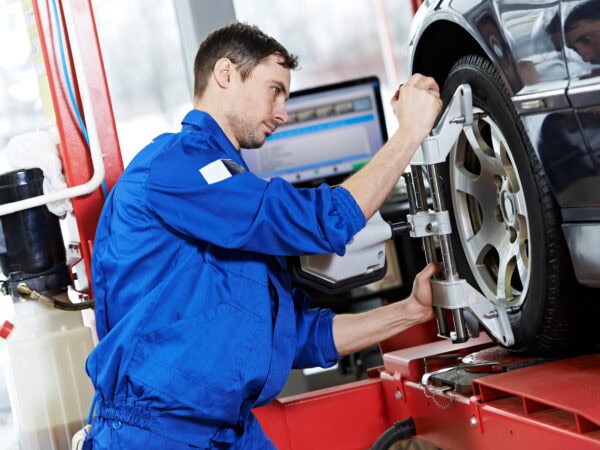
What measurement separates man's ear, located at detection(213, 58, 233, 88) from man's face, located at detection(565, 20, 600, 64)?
2.70 ft

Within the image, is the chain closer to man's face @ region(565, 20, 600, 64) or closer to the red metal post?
man's face @ region(565, 20, 600, 64)

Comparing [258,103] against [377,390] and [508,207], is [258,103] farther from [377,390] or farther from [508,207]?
[377,390]

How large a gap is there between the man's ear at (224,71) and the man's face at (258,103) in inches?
1.3

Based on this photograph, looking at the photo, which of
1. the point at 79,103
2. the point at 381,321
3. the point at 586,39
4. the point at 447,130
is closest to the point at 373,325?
the point at 381,321

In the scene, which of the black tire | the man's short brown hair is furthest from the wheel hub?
the man's short brown hair

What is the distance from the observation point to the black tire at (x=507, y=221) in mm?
1824

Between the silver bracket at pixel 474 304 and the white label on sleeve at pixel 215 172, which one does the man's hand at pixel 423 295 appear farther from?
the white label on sleeve at pixel 215 172

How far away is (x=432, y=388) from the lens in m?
2.15

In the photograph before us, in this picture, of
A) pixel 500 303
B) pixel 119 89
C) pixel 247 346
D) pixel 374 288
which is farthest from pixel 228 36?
pixel 119 89

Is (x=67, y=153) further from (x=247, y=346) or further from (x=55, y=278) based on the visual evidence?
(x=247, y=346)

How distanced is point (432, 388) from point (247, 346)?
0.50 metres

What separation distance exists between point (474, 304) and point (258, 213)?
0.52 m

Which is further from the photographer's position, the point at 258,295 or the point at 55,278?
the point at 55,278

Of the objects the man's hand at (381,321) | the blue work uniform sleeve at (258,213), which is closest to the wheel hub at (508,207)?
the man's hand at (381,321)
